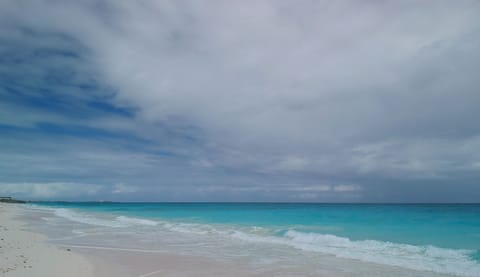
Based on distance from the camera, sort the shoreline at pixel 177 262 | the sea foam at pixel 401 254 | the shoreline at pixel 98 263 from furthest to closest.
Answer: the sea foam at pixel 401 254 < the shoreline at pixel 177 262 < the shoreline at pixel 98 263

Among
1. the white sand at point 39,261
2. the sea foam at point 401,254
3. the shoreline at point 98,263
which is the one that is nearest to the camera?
the white sand at point 39,261

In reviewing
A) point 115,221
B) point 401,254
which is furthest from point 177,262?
point 115,221

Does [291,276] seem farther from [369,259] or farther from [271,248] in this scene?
[271,248]

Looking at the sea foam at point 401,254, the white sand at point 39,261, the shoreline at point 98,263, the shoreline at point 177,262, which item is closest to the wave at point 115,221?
the shoreline at point 177,262

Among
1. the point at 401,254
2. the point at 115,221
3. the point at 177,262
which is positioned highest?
the point at 177,262

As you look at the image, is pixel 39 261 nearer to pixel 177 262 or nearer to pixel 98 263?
pixel 98 263

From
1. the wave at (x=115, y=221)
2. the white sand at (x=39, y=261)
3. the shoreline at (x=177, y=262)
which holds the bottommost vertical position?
the wave at (x=115, y=221)

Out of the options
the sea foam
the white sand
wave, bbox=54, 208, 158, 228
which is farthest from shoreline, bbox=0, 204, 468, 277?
wave, bbox=54, 208, 158, 228

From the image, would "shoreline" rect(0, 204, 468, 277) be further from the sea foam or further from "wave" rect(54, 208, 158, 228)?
"wave" rect(54, 208, 158, 228)

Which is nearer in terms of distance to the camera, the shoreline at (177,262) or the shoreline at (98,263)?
the shoreline at (98,263)

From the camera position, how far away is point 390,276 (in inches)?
424

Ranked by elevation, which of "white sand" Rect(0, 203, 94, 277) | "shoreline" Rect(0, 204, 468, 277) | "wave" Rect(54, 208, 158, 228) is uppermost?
"white sand" Rect(0, 203, 94, 277)

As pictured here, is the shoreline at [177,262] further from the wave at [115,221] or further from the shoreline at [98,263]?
the wave at [115,221]

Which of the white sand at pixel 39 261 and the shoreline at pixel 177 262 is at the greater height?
the white sand at pixel 39 261
